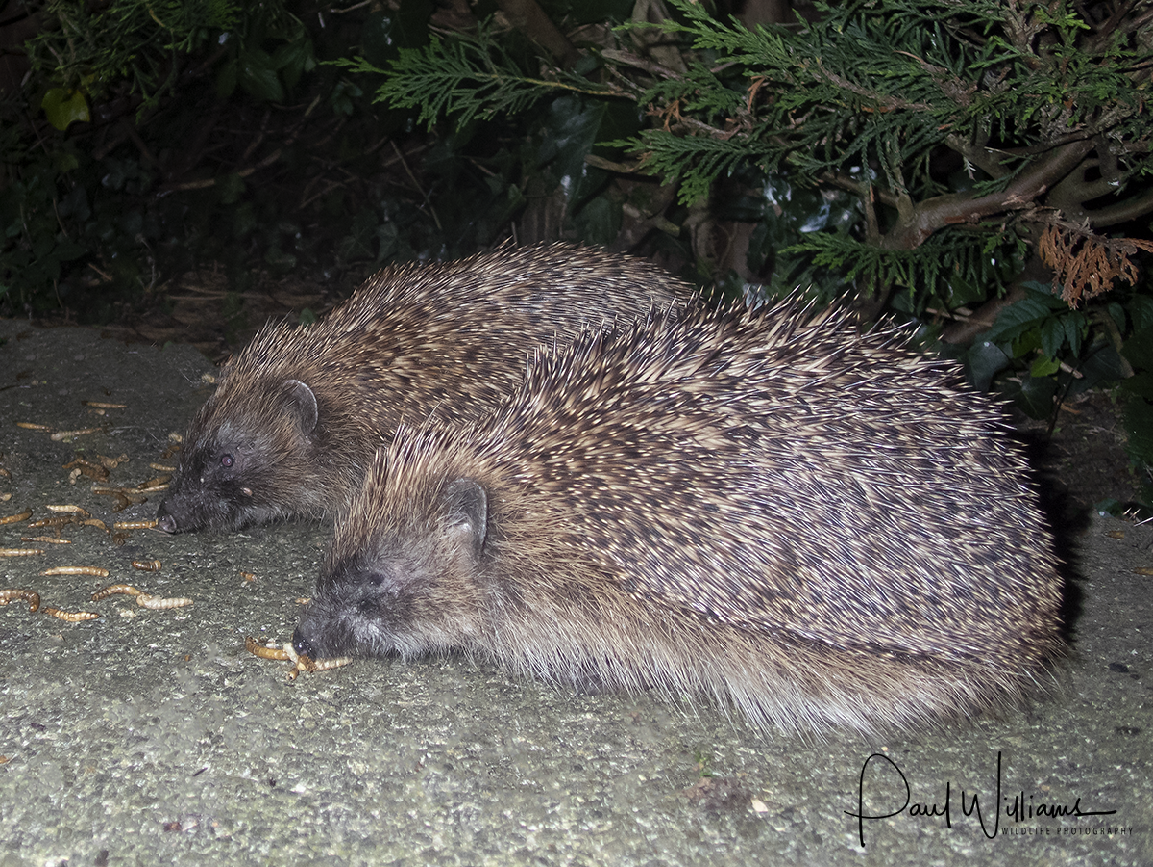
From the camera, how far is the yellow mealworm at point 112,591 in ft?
12.4

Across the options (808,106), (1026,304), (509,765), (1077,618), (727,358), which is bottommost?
(1077,618)

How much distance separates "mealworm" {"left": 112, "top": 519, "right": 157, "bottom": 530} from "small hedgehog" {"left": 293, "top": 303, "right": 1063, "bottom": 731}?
4.30 ft

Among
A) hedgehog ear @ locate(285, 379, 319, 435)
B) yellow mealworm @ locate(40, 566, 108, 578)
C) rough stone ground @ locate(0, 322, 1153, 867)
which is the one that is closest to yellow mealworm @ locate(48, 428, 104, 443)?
rough stone ground @ locate(0, 322, 1153, 867)

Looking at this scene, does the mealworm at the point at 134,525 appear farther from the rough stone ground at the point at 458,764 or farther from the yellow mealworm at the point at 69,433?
the yellow mealworm at the point at 69,433

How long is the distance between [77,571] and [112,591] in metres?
0.27

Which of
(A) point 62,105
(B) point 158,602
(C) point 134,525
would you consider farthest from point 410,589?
(A) point 62,105

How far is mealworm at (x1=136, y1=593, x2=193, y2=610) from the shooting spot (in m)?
3.76

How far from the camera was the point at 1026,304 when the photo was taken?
4855mm

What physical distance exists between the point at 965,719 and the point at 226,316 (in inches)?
245

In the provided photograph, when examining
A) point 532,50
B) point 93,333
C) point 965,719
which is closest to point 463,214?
point 532,50

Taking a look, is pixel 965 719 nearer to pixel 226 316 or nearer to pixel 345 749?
pixel 345 749

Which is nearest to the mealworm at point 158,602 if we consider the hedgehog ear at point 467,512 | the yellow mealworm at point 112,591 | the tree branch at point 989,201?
the yellow mealworm at point 112,591

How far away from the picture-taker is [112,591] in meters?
3.80

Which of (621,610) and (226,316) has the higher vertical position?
(621,610)
